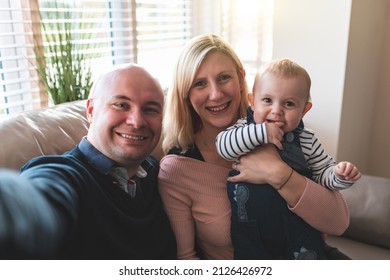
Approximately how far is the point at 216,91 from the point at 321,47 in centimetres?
124

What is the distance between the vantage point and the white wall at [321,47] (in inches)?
86.9

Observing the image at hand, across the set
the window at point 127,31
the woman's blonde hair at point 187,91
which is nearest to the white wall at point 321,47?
the window at point 127,31

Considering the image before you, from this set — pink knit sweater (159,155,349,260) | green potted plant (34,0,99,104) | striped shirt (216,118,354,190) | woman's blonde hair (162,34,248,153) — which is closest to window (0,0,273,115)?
green potted plant (34,0,99,104)

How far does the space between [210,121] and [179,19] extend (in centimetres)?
183

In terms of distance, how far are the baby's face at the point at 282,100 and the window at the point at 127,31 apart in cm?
125

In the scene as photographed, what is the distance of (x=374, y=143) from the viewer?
2.79 m

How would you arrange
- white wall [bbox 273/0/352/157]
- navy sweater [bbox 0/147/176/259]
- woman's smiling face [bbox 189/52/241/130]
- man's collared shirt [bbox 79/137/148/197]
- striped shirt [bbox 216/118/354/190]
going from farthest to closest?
white wall [bbox 273/0/352/157] → woman's smiling face [bbox 189/52/241/130] → striped shirt [bbox 216/118/354/190] → man's collared shirt [bbox 79/137/148/197] → navy sweater [bbox 0/147/176/259]

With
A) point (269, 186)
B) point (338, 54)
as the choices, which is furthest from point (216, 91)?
point (338, 54)

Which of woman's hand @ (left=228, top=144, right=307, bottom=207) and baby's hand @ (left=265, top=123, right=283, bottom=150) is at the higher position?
baby's hand @ (left=265, top=123, right=283, bottom=150)

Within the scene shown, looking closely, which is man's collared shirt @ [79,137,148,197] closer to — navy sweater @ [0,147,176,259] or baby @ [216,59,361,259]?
navy sweater @ [0,147,176,259]

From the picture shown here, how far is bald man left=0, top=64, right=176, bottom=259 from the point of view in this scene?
82 centimetres

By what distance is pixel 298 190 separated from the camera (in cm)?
118

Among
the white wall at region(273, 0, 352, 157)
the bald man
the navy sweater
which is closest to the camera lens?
the navy sweater

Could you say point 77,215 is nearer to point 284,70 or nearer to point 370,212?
point 284,70
